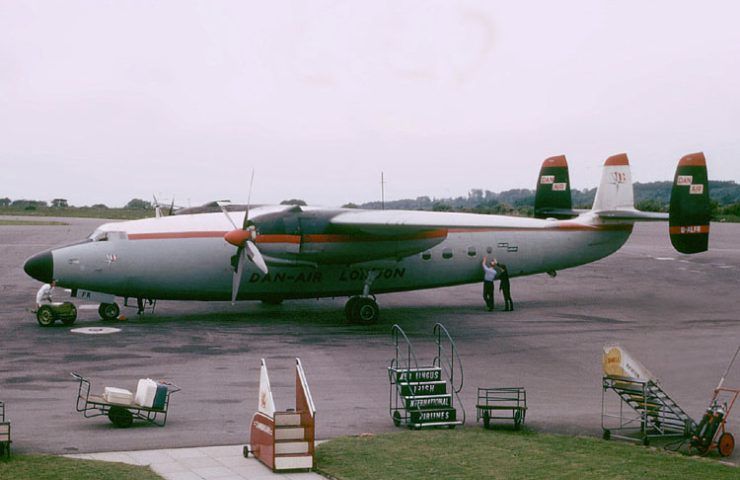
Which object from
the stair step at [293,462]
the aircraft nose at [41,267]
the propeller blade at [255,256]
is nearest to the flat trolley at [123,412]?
the stair step at [293,462]

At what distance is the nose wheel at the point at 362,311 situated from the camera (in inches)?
1239

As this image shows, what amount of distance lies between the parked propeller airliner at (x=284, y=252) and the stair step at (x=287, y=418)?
574 inches

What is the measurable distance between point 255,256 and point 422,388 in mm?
12477

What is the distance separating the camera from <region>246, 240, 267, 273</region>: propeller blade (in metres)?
28.8

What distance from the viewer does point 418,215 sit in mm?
30469

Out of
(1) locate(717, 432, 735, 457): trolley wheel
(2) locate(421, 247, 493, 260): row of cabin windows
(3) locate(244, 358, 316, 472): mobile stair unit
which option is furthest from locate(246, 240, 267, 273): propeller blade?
(1) locate(717, 432, 735, 457): trolley wheel

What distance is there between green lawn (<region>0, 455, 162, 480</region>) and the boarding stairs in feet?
29.1

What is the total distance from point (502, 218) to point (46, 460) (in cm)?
2349

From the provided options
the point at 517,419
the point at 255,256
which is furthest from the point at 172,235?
the point at 517,419

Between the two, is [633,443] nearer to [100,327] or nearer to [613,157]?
[100,327]

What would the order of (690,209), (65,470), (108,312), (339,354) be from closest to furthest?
(65,470), (339,354), (690,209), (108,312)

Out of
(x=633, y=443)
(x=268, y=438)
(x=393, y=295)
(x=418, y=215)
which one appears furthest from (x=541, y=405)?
(x=393, y=295)

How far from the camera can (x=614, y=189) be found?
38531 millimetres

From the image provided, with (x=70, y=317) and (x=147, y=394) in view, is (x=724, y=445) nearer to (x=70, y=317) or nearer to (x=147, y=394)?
(x=147, y=394)
